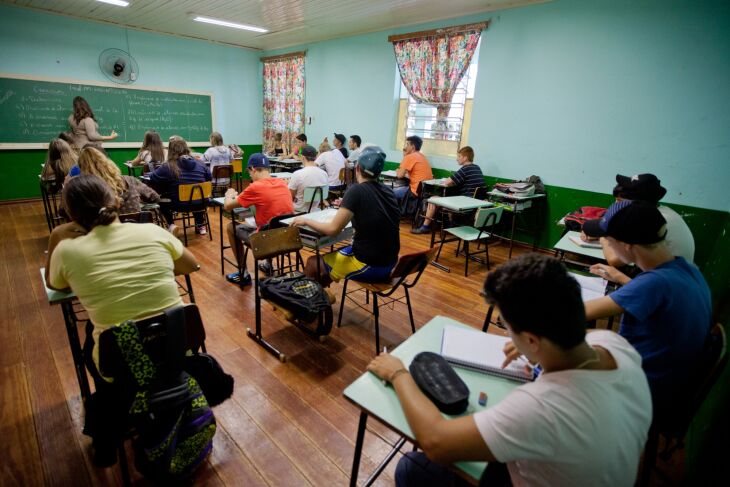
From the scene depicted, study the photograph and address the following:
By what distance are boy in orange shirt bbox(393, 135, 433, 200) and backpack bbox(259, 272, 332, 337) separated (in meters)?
3.40

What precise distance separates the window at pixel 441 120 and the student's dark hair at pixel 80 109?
17.1ft

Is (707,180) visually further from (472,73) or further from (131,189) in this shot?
(131,189)

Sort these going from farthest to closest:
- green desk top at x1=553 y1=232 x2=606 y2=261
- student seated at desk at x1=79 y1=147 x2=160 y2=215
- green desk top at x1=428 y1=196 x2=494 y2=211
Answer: green desk top at x1=428 y1=196 x2=494 y2=211 → student seated at desk at x1=79 y1=147 x2=160 y2=215 → green desk top at x1=553 y1=232 x2=606 y2=261

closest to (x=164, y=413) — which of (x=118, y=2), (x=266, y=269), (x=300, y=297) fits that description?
(x=300, y=297)

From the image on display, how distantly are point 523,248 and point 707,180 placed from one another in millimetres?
2023

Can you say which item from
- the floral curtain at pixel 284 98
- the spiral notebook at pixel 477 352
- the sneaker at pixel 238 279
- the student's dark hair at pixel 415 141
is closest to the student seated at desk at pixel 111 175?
the sneaker at pixel 238 279

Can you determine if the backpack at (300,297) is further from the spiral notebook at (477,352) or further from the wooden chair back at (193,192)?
the wooden chair back at (193,192)

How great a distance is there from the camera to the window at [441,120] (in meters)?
5.38

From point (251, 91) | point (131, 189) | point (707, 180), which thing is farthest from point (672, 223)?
point (251, 91)

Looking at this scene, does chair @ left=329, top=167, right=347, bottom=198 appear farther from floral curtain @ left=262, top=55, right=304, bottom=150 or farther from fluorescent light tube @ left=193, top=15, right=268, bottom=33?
fluorescent light tube @ left=193, top=15, right=268, bottom=33

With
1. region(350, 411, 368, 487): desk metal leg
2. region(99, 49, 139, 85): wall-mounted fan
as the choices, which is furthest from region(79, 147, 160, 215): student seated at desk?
region(99, 49, 139, 85): wall-mounted fan

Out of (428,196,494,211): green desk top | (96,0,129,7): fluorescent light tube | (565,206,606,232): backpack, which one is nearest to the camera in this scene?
(565,206,606,232): backpack

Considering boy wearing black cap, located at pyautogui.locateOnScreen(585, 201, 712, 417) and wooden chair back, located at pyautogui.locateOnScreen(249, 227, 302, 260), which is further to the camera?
wooden chair back, located at pyautogui.locateOnScreen(249, 227, 302, 260)

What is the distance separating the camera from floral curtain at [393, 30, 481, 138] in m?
5.14
